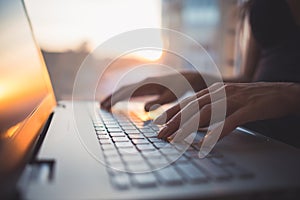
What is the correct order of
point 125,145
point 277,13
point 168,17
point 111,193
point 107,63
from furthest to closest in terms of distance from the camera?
1. point 168,17
2. point 107,63
3. point 277,13
4. point 125,145
5. point 111,193

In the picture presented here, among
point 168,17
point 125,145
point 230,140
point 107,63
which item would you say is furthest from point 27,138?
point 168,17

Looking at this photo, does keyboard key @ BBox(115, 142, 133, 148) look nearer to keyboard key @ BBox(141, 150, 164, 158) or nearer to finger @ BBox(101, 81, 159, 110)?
keyboard key @ BBox(141, 150, 164, 158)

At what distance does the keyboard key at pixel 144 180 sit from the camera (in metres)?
0.25

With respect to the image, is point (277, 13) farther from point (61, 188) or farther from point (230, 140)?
point (61, 188)

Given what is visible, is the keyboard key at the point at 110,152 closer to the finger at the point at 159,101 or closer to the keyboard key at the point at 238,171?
the keyboard key at the point at 238,171

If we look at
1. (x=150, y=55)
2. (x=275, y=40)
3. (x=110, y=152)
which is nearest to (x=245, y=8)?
(x=275, y=40)

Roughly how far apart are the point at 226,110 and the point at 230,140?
5cm

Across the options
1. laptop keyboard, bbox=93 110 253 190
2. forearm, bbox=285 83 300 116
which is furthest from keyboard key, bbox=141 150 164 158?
forearm, bbox=285 83 300 116

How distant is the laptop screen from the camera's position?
39 centimetres

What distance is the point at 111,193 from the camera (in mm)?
236

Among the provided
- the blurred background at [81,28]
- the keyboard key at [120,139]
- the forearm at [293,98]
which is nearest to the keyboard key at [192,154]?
the keyboard key at [120,139]

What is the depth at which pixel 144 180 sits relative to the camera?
0.84 ft

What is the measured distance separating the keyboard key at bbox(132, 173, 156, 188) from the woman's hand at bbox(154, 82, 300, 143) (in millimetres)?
152

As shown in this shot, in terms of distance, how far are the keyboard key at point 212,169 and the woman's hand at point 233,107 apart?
8 cm
